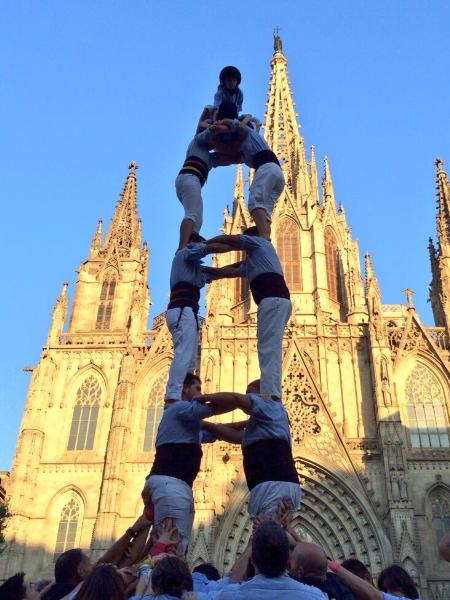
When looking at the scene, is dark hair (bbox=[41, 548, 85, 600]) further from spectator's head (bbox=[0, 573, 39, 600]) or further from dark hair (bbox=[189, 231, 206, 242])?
dark hair (bbox=[189, 231, 206, 242])

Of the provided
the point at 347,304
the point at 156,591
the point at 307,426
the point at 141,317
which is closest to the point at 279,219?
the point at 347,304

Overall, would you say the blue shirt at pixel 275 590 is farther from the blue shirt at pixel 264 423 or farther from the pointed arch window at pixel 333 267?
the pointed arch window at pixel 333 267

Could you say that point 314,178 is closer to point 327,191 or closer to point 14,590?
point 327,191

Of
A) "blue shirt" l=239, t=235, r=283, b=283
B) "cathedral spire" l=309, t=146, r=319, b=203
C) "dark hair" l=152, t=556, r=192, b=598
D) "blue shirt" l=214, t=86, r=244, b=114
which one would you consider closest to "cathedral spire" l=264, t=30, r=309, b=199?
"cathedral spire" l=309, t=146, r=319, b=203

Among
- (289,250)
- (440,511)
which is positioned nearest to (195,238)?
(440,511)

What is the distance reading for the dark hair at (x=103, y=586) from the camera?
3580mm

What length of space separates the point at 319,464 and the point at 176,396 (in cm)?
1967

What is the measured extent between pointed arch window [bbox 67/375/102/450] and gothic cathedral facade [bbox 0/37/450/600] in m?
0.05

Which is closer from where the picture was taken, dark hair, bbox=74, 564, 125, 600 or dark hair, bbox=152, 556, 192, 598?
dark hair, bbox=74, 564, 125, 600

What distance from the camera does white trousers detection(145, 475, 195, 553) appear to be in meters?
5.75

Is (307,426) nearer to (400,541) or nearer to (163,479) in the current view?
(400,541)

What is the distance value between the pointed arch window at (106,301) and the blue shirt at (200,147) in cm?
2507

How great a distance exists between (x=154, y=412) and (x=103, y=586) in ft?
81.7

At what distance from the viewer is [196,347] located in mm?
6953
